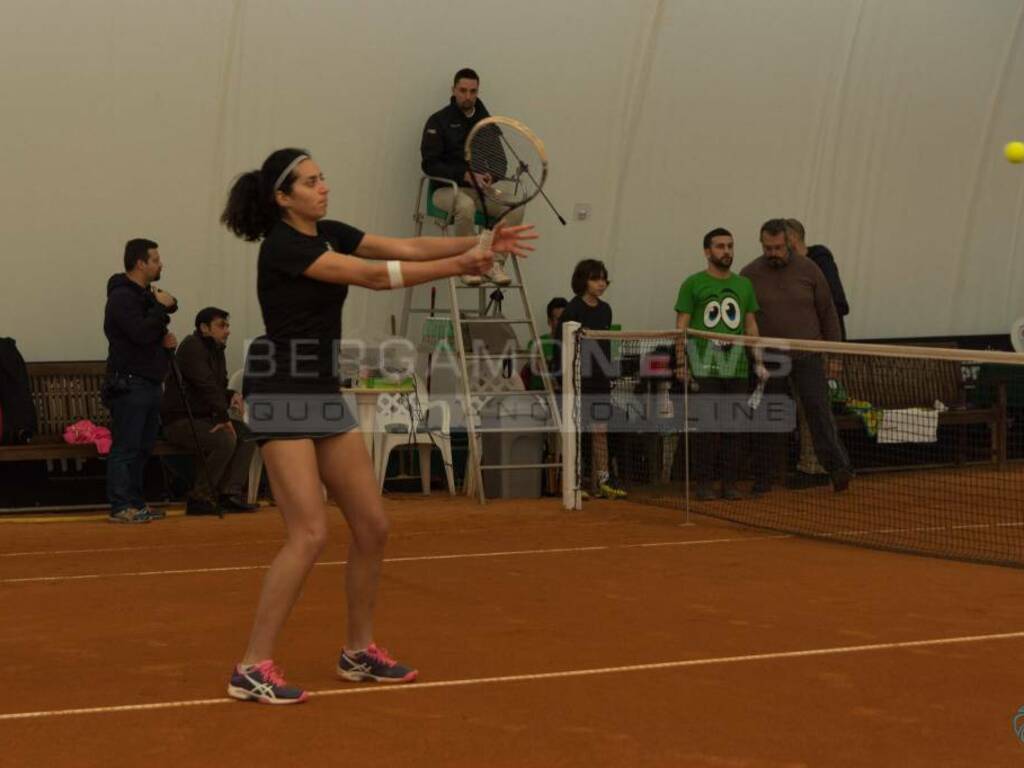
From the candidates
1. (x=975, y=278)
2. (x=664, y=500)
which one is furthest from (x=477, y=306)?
(x=975, y=278)

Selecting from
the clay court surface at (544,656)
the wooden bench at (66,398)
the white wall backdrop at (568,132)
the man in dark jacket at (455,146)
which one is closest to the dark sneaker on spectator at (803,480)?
the clay court surface at (544,656)

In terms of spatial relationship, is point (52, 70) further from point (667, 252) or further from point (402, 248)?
point (402, 248)

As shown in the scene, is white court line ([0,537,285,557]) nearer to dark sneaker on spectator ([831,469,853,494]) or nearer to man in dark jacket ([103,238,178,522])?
man in dark jacket ([103,238,178,522])

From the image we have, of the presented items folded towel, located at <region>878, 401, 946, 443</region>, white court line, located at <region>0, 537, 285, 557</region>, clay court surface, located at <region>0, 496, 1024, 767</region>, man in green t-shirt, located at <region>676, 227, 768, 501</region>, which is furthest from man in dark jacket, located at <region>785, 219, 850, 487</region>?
white court line, located at <region>0, 537, 285, 557</region>

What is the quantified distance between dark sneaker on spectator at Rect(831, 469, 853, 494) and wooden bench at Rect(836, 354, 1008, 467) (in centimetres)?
147

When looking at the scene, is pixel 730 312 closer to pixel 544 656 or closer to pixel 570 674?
pixel 544 656

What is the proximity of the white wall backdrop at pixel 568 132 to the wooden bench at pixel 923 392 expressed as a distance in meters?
1.74

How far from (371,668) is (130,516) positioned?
5964 mm

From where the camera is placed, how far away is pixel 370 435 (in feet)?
40.4

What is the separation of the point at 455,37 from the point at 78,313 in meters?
3.70

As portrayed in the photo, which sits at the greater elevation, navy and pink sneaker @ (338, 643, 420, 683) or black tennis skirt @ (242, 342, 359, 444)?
black tennis skirt @ (242, 342, 359, 444)

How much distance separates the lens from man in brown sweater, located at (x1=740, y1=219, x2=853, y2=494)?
1121 centimetres

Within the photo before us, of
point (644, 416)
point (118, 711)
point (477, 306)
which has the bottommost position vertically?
point (118, 711)

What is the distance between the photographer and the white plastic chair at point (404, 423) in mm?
12305
